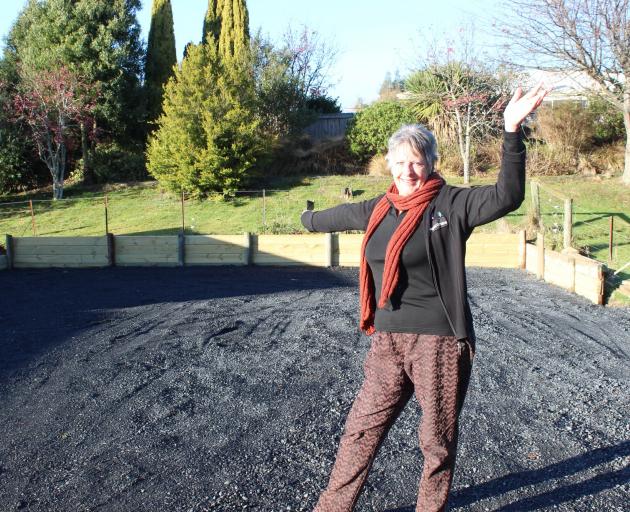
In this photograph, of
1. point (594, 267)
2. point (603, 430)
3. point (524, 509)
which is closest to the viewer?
point (524, 509)

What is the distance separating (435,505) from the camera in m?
2.44

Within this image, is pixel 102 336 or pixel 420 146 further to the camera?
pixel 102 336

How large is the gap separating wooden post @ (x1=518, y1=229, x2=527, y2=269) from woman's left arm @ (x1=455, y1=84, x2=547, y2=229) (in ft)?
27.7

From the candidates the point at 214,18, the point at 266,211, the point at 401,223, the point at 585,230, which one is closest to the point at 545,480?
the point at 401,223

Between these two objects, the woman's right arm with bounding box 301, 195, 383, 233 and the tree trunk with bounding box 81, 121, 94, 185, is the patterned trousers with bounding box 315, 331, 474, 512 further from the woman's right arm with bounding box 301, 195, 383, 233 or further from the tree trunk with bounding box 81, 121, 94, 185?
the tree trunk with bounding box 81, 121, 94, 185

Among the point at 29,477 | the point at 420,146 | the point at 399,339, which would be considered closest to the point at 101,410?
the point at 29,477

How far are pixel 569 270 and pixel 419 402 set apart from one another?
668 centimetres

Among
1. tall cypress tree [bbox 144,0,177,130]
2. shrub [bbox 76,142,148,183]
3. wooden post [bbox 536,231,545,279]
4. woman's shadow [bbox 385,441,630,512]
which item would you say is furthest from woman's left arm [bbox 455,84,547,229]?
tall cypress tree [bbox 144,0,177,130]

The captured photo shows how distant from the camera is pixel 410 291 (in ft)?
8.00

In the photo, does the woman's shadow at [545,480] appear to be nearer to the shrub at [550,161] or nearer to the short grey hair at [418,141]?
the short grey hair at [418,141]

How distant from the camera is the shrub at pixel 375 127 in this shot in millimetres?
18688

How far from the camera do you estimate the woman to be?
2367 millimetres

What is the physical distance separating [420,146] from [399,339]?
72cm

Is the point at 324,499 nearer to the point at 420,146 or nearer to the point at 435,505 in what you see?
the point at 435,505
